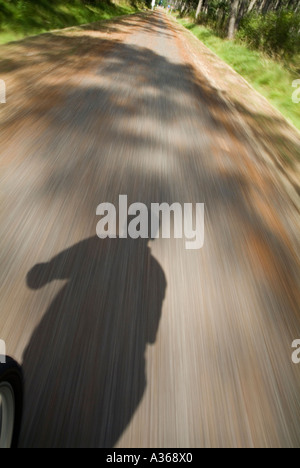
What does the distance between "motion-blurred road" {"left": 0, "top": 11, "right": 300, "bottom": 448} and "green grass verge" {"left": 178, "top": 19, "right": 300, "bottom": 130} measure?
5.37m

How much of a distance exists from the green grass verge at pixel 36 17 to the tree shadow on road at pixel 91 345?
7.84m

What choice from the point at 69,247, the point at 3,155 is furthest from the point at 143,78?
the point at 69,247

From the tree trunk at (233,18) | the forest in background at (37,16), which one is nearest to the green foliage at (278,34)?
the tree trunk at (233,18)

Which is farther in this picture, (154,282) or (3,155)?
(3,155)

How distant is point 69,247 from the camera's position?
2.08 metres

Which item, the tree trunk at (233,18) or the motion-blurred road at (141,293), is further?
the tree trunk at (233,18)

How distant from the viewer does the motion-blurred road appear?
1378 mm

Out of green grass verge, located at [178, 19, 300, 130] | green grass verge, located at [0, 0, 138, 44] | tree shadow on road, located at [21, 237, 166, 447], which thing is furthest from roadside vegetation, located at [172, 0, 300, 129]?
green grass verge, located at [0, 0, 138, 44]

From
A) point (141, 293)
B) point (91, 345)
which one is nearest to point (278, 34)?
point (141, 293)

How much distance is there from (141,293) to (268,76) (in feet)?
36.2

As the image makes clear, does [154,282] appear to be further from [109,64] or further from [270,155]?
[109,64]

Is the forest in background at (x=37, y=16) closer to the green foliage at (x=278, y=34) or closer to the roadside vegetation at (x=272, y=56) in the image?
the roadside vegetation at (x=272, y=56)

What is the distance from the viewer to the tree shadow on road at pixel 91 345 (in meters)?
1.28

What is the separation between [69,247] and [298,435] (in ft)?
6.20
